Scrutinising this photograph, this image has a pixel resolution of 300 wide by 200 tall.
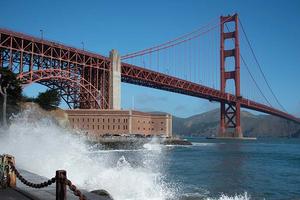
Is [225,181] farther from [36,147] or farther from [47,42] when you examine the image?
[47,42]

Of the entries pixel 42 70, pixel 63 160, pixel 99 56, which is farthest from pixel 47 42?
pixel 63 160

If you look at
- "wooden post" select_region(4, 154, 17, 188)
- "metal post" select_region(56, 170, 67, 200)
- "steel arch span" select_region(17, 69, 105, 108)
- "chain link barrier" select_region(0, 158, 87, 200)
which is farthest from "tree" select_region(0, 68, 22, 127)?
"metal post" select_region(56, 170, 67, 200)

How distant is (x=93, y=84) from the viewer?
231ft

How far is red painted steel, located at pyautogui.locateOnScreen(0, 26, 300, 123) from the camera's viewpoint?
54.3 meters

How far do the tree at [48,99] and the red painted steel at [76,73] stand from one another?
1788 mm

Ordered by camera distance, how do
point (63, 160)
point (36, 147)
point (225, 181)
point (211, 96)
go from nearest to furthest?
point (63, 160), point (225, 181), point (36, 147), point (211, 96)

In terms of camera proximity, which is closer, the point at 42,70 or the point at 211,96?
the point at 42,70

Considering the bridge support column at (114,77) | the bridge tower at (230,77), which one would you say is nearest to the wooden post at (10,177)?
the bridge support column at (114,77)

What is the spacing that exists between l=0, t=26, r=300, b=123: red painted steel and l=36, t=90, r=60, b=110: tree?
1.79m

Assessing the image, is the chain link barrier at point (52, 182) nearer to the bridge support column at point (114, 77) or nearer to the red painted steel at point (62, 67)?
the red painted steel at point (62, 67)

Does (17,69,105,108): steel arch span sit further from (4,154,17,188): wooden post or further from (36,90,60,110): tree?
(4,154,17,188): wooden post

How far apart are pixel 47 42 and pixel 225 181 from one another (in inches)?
1723

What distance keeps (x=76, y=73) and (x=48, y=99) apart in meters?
9.06

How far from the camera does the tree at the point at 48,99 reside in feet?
190
